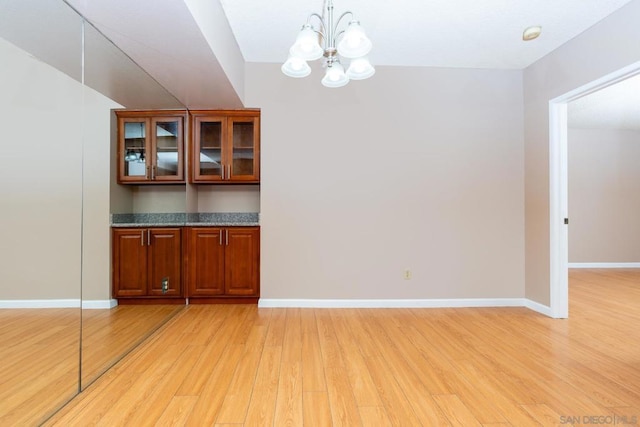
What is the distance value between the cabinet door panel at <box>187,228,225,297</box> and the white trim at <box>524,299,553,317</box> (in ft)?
11.3

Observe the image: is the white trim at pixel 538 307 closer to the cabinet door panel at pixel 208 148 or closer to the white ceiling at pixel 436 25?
the white ceiling at pixel 436 25

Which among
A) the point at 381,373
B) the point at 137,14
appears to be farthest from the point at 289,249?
the point at 137,14

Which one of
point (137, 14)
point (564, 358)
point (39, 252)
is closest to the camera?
point (39, 252)

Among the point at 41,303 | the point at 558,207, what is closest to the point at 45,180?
the point at 41,303

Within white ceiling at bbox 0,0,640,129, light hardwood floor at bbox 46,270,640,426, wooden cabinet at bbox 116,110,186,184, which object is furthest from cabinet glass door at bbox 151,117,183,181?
Result: light hardwood floor at bbox 46,270,640,426

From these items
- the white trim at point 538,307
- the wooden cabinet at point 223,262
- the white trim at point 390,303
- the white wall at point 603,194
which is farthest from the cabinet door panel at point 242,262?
the white wall at point 603,194

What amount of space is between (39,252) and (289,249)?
2.12 meters

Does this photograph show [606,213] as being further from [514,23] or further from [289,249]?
[289,249]

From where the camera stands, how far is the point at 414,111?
3.46 metres

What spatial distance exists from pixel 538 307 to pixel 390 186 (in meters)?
→ 2.06

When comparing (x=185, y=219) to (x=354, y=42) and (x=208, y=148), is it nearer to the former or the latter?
(x=208, y=148)

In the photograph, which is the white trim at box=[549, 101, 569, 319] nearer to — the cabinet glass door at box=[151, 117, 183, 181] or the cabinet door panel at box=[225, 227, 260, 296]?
the cabinet door panel at box=[225, 227, 260, 296]

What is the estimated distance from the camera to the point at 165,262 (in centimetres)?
331

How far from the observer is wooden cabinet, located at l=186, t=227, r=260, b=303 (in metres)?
3.39
